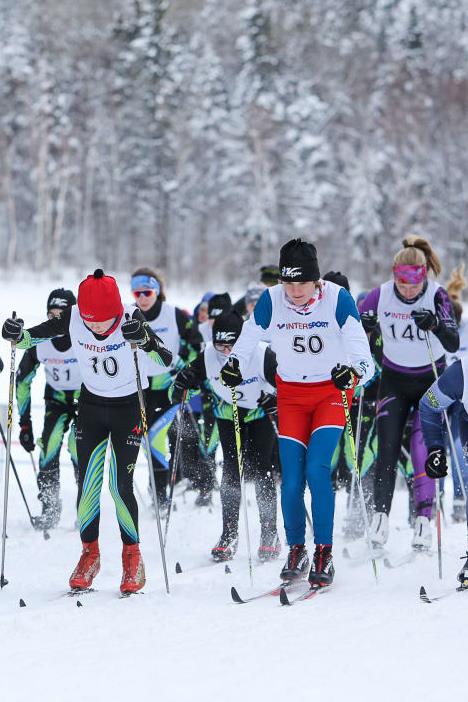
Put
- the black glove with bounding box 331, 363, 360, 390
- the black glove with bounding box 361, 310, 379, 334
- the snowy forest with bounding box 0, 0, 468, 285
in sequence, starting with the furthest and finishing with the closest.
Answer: the snowy forest with bounding box 0, 0, 468, 285, the black glove with bounding box 361, 310, 379, 334, the black glove with bounding box 331, 363, 360, 390

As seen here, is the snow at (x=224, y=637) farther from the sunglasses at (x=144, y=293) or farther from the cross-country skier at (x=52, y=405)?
the sunglasses at (x=144, y=293)

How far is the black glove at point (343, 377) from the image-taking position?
4.32 metres

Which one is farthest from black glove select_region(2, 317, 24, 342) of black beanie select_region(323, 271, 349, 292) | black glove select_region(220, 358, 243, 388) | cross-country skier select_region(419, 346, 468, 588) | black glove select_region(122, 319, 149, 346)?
black beanie select_region(323, 271, 349, 292)

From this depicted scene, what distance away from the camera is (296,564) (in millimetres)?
4734

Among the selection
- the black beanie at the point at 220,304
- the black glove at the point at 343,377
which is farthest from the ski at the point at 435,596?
the black beanie at the point at 220,304

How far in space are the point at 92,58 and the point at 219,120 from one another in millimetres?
7817

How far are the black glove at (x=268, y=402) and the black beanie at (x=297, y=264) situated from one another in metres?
1.43

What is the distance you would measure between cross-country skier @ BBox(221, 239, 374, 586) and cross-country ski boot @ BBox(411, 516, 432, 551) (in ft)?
3.57

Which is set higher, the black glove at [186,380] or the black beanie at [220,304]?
the black beanie at [220,304]

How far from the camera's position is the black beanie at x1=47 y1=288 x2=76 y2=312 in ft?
22.2

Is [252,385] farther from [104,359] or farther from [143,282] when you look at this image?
[143,282]

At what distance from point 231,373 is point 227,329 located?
110 centimetres

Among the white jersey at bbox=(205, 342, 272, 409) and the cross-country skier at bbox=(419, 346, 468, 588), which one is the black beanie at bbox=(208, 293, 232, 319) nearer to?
the white jersey at bbox=(205, 342, 272, 409)

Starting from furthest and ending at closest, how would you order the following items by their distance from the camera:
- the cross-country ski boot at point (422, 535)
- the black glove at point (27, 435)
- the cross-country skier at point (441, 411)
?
the black glove at point (27, 435) < the cross-country ski boot at point (422, 535) < the cross-country skier at point (441, 411)
